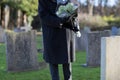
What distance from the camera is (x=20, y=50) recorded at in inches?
395

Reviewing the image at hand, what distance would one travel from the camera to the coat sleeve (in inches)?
251

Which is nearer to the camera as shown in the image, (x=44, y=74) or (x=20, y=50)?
(x=44, y=74)

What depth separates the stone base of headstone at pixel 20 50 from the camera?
9891mm

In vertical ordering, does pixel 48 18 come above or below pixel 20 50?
above

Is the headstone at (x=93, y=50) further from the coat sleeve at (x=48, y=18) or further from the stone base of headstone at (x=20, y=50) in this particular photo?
the coat sleeve at (x=48, y=18)

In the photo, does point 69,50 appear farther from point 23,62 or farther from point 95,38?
point 95,38

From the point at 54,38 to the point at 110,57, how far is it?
3.74 ft

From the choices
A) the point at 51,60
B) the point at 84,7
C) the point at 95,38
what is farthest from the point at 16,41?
the point at 84,7

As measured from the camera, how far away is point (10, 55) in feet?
32.6

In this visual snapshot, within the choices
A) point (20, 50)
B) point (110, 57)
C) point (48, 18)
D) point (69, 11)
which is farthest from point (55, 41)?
point (20, 50)

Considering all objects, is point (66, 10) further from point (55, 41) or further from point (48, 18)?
point (55, 41)

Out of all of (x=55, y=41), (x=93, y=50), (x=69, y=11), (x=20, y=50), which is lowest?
(x=93, y=50)

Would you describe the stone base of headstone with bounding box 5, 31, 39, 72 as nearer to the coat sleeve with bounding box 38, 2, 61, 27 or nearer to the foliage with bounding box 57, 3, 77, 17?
the coat sleeve with bounding box 38, 2, 61, 27

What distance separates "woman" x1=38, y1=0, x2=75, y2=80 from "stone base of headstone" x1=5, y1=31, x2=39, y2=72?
3.37 meters
